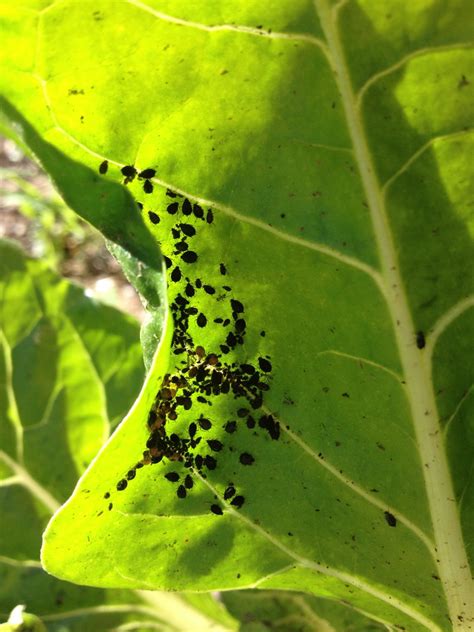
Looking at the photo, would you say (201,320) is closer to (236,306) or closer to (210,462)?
(236,306)

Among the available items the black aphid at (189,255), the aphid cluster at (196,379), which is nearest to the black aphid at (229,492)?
the aphid cluster at (196,379)

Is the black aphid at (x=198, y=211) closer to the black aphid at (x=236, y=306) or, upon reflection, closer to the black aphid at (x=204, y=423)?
the black aphid at (x=236, y=306)

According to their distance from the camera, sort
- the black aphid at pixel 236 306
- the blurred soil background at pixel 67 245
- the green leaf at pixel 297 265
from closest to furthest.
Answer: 1. the green leaf at pixel 297 265
2. the black aphid at pixel 236 306
3. the blurred soil background at pixel 67 245

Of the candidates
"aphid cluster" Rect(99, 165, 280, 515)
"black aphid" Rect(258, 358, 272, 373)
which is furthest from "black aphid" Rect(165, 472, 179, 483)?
"black aphid" Rect(258, 358, 272, 373)

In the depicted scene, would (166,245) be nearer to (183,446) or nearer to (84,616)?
(183,446)

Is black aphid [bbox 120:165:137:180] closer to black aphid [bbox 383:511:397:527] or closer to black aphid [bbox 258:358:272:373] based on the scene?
black aphid [bbox 258:358:272:373]

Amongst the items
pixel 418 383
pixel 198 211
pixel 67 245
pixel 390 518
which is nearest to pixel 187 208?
pixel 198 211
